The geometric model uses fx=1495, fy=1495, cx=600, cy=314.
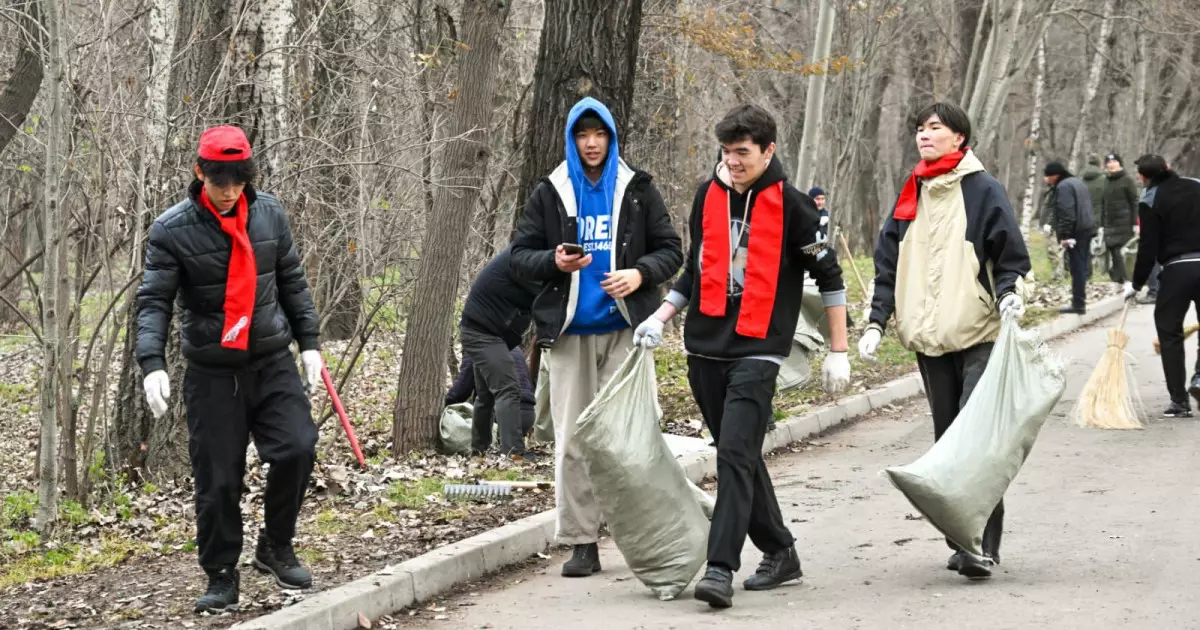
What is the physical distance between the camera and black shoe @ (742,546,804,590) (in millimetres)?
6223

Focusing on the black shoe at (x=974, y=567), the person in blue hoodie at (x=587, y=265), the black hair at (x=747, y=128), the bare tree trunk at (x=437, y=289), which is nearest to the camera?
the black hair at (x=747, y=128)

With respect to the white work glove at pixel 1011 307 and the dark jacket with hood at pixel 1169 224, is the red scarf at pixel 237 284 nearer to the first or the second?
the white work glove at pixel 1011 307

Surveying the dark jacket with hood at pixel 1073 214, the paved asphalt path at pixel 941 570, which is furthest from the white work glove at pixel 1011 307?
the dark jacket with hood at pixel 1073 214

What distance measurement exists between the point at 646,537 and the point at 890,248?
5.54 feet

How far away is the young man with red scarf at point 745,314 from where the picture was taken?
5898 millimetres

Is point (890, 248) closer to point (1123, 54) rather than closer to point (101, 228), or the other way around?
point (101, 228)

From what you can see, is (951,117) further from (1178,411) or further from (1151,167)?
(1178,411)

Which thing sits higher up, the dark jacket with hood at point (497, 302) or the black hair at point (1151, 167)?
the black hair at point (1151, 167)

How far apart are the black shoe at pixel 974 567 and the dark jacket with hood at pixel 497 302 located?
14.3ft

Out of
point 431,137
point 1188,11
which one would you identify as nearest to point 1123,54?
point 1188,11

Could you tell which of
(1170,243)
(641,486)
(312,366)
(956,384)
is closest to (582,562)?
(641,486)

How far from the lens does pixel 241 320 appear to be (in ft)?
18.5

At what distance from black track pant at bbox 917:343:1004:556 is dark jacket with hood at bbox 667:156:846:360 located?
0.67m

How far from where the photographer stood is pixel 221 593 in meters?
5.78
